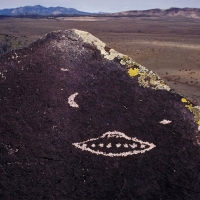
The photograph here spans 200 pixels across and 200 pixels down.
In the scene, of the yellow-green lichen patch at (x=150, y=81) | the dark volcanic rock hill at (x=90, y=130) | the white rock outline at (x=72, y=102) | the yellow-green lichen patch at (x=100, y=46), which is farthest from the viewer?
the yellow-green lichen patch at (x=100, y=46)

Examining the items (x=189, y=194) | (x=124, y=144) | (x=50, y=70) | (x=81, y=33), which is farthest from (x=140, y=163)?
(x=81, y=33)

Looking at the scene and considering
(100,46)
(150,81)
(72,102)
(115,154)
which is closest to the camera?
(115,154)

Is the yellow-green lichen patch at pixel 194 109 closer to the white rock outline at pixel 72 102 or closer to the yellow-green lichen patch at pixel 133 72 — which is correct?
the yellow-green lichen patch at pixel 133 72

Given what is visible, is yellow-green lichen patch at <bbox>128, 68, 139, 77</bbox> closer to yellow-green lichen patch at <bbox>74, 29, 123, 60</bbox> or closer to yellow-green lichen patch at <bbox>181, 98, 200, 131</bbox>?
yellow-green lichen patch at <bbox>74, 29, 123, 60</bbox>

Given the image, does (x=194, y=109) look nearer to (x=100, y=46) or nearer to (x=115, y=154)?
(x=115, y=154)

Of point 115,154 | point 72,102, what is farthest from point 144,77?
point 115,154

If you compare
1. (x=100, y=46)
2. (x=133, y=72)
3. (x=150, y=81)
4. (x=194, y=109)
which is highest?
(x=100, y=46)

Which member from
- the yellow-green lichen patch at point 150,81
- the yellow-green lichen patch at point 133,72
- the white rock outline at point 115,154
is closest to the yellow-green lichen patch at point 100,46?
the yellow-green lichen patch at point 133,72

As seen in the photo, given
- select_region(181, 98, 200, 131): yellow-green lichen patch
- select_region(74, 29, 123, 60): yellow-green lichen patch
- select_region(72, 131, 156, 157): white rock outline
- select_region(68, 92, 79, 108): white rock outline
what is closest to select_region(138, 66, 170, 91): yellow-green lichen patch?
select_region(181, 98, 200, 131): yellow-green lichen patch
